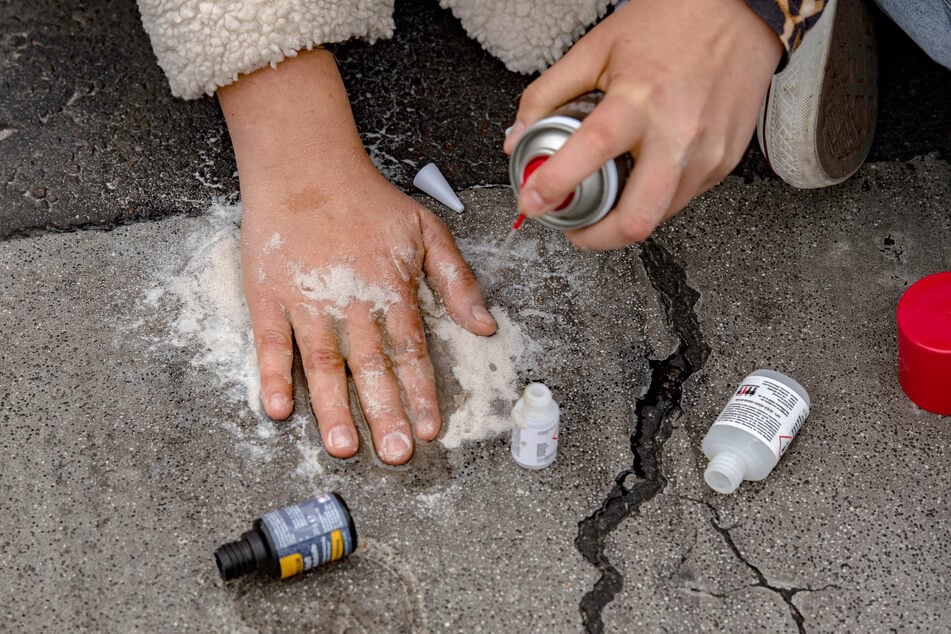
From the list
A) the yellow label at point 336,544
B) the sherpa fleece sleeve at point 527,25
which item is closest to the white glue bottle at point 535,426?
the yellow label at point 336,544

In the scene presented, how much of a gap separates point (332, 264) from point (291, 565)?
2.04 ft

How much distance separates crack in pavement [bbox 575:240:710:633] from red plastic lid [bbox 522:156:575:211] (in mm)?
565

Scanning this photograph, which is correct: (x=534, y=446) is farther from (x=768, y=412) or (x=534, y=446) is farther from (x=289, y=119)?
(x=289, y=119)

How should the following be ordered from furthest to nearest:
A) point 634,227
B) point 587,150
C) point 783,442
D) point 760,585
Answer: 1. point 783,442
2. point 760,585
3. point 634,227
4. point 587,150

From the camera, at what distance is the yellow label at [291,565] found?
1.54 metres

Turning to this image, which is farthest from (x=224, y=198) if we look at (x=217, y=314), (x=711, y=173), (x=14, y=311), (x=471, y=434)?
(x=711, y=173)

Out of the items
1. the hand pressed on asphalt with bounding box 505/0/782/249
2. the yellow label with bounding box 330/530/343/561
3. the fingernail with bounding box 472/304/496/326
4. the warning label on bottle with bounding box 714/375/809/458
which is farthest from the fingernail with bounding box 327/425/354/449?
the warning label on bottle with bounding box 714/375/809/458

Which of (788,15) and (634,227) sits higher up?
(788,15)

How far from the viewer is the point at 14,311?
6.53ft

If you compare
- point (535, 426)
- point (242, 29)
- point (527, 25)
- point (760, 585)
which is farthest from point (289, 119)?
point (760, 585)

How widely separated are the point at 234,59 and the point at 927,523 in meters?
1.58

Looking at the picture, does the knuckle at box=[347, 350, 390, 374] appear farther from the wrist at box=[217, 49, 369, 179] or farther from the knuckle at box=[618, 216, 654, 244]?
the knuckle at box=[618, 216, 654, 244]

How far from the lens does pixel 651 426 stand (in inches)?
73.7

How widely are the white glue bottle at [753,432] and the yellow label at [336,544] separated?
66cm
